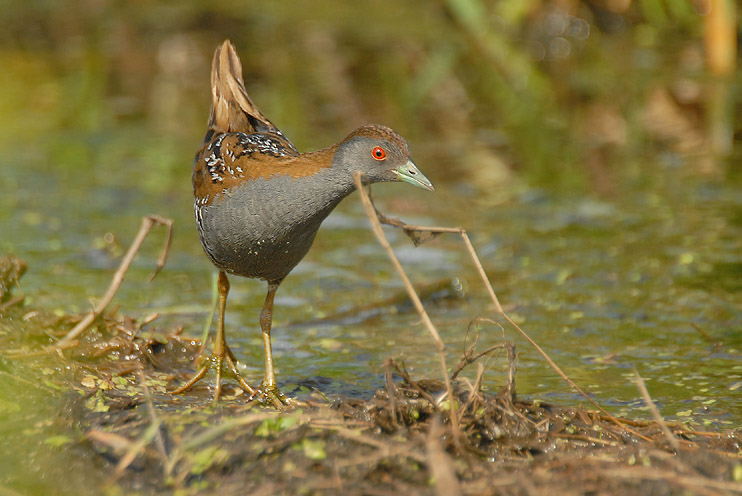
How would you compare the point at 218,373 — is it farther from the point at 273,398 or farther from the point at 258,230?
the point at 258,230

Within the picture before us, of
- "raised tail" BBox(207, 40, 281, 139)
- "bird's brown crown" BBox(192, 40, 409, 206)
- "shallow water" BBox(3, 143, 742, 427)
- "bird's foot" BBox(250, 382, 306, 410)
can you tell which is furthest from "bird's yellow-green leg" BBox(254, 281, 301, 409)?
"raised tail" BBox(207, 40, 281, 139)

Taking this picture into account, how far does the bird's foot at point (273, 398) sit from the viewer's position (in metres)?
4.52

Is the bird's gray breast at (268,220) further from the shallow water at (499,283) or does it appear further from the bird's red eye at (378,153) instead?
the shallow water at (499,283)

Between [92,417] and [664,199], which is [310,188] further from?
[664,199]

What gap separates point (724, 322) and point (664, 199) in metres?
2.66

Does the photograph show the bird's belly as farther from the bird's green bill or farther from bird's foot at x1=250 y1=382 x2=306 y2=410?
bird's foot at x1=250 y1=382 x2=306 y2=410

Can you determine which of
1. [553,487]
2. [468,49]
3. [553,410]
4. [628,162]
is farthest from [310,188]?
[468,49]

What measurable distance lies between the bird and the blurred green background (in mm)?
652

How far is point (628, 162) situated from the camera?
31.0 ft

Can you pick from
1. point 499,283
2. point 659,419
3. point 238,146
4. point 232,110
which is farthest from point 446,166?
point 659,419

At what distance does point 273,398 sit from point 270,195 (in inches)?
36.2

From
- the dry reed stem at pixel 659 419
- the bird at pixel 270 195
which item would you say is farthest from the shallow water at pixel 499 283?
the dry reed stem at pixel 659 419

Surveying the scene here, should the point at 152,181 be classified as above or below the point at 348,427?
above

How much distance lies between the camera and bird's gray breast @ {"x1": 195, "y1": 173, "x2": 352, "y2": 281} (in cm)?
440
